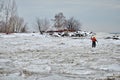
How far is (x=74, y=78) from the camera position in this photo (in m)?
8.61

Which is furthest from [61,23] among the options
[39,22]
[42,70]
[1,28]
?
[42,70]

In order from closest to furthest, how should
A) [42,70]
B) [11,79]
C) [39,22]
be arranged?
[11,79]
[42,70]
[39,22]

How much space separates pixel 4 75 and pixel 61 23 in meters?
89.6

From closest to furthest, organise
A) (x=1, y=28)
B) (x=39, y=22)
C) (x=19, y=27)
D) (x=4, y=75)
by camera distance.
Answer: (x=4, y=75)
(x=1, y=28)
(x=19, y=27)
(x=39, y=22)

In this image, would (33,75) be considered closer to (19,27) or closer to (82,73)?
(82,73)

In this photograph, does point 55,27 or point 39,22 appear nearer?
point 55,27

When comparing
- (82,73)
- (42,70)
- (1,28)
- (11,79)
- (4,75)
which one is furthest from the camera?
(1,28)

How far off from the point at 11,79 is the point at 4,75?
77cm

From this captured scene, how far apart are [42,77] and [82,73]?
1.68 metres

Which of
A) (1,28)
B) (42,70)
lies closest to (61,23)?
(1,28)

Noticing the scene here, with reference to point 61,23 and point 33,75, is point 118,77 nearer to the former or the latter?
point 33,75

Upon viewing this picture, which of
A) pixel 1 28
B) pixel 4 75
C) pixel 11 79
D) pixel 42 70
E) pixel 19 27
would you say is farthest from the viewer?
pixel 19 27

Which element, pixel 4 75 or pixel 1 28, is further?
pixel 1 28

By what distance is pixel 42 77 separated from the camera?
28.8ft
